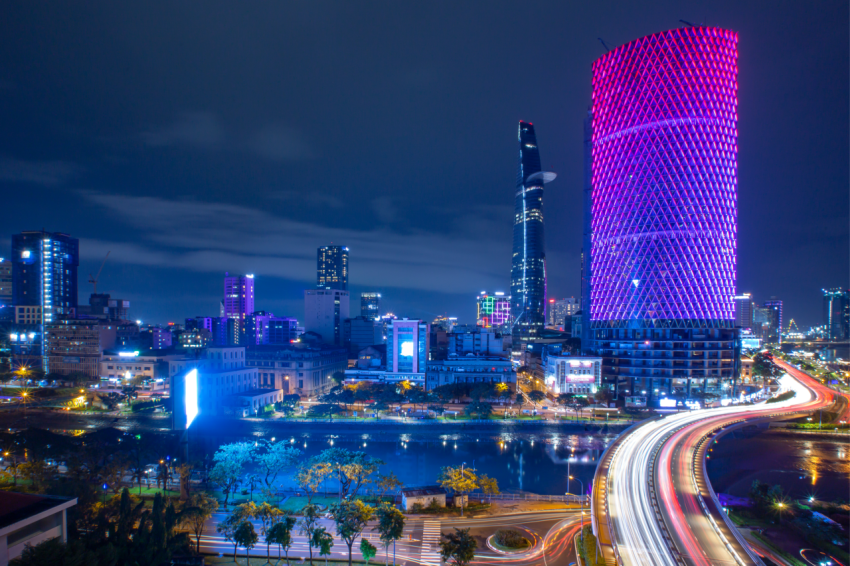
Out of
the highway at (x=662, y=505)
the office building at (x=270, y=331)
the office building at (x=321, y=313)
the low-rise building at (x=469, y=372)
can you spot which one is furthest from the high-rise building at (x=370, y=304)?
the highway at (x=662, y=505)

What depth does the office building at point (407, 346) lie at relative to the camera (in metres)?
65.0

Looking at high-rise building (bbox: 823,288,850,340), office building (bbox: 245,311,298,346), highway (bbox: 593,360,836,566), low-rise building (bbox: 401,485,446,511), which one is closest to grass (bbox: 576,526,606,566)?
highway (bbox: 593,360,836,566)

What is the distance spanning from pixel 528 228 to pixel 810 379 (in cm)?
8587

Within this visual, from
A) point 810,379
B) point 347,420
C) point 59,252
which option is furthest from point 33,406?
point 810,379

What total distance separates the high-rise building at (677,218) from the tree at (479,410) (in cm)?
2401

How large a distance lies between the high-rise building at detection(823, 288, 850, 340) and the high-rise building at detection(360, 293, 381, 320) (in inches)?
7042

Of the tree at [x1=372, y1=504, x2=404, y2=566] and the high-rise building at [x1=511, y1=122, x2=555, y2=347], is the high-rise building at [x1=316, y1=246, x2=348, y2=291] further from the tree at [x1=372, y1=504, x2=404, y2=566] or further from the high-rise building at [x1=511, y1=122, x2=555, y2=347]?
the tree at [x1=372, y1=504, x2=404, y2=566]

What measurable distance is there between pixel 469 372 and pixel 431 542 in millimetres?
41990

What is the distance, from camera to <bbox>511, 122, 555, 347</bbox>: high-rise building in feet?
475

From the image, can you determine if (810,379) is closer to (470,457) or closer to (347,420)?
(470,457)

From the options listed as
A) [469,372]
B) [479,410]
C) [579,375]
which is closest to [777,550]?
[479,410]

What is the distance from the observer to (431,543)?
21.2m

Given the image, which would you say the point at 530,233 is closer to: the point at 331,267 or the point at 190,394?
the point at 331,267

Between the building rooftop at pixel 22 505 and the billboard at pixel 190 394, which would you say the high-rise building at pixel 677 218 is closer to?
the billboard at pixel 190 394
